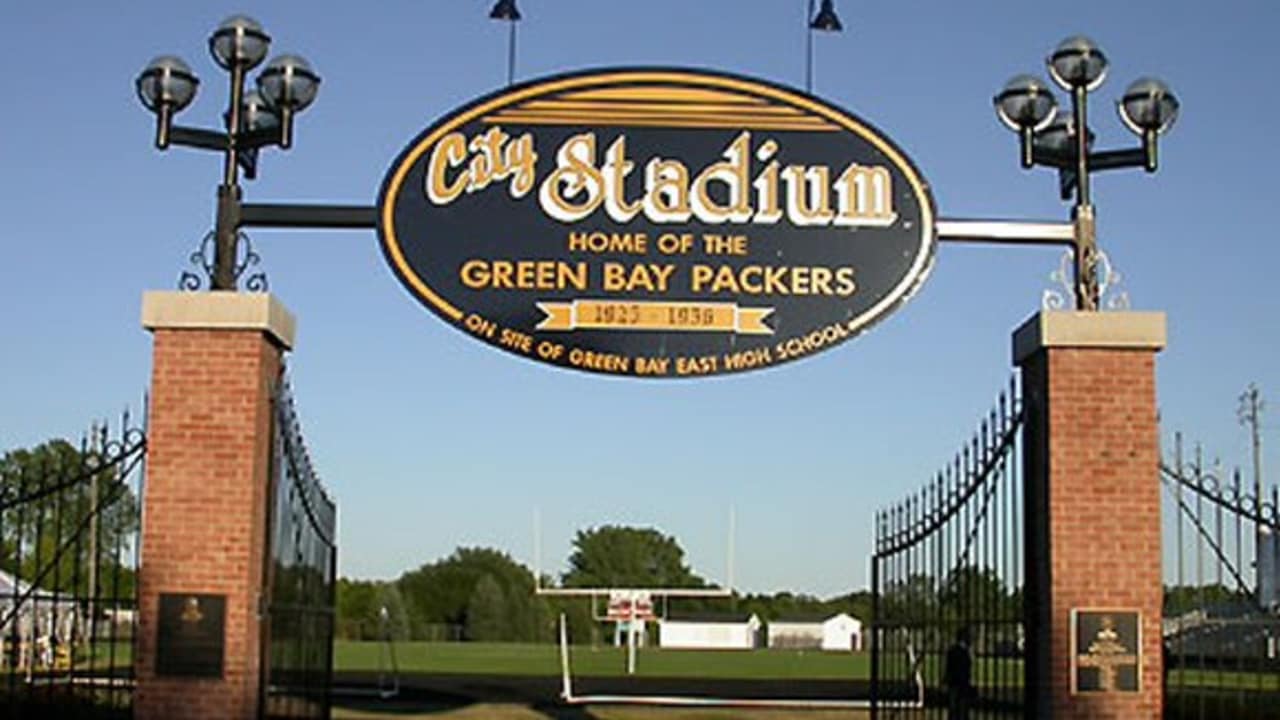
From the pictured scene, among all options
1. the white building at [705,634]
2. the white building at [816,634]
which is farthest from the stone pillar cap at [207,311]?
the white building at [816,634]

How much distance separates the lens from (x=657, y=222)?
12.6 metres

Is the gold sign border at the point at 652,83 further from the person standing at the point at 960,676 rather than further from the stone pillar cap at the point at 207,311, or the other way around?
the person standing at the point at 960,676

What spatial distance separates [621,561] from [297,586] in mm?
107966

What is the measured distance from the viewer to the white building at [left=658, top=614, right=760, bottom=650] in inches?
4122

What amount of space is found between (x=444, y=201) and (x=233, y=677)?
139 inches

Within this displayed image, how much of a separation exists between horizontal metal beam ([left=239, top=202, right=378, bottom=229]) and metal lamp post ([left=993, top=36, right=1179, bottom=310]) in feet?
14.5

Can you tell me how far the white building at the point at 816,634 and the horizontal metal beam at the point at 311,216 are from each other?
9812 cm

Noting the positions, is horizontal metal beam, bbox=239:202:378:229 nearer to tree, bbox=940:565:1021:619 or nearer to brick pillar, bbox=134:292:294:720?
brick pillar, bbox=134:292:294:720

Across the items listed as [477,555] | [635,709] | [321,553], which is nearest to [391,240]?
[321,553]

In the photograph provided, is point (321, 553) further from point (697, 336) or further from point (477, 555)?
point (477, 555)

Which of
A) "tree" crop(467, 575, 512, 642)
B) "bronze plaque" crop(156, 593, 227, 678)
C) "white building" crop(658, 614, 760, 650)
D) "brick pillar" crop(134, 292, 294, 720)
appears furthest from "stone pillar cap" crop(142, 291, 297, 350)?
"tree" crop(467, 575, 512, 642)

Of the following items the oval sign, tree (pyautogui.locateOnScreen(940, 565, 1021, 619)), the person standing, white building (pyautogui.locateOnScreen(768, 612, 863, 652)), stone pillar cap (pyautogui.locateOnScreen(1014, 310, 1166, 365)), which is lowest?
white building (pyautogui.locateOnScreen(768, 612, 863, 652))

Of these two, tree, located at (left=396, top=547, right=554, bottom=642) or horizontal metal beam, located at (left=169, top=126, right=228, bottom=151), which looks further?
tree, located at (left=396, top=547, right=554, bottom=642)

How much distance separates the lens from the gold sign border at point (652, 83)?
12414 mm
